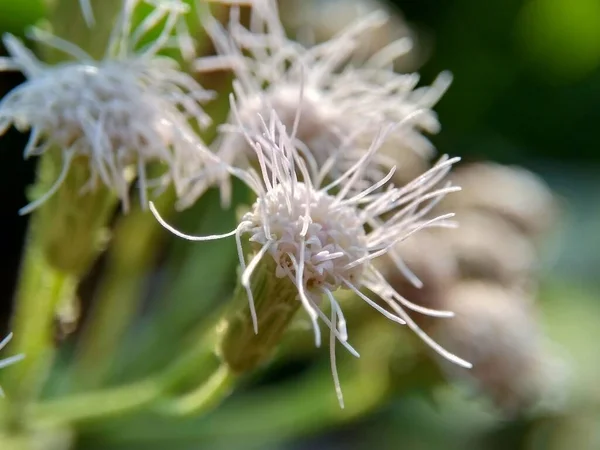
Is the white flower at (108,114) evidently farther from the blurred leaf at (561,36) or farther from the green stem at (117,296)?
the blurred leaf at (561,36)

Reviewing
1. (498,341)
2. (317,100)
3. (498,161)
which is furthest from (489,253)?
(498,161)

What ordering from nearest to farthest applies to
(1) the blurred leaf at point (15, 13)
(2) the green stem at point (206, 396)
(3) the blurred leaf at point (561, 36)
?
(2) the green stem at point (206, 396) < (1) the blurred leaf at point (15, 13) < (3) the blurred leaf at point (561, 36)

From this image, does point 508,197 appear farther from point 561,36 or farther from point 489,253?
point 561,36

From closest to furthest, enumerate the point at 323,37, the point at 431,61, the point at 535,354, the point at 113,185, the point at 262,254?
1. the point at 262,254
2. the point at 113,185
3. the point at 535,354
4. the point at 323,37
5. the point at 431,61

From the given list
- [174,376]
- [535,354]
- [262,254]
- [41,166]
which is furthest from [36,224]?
[535,354]

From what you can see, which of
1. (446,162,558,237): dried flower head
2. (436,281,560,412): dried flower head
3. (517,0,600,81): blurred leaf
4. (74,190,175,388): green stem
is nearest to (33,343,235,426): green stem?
(74,190,175,388): green stem

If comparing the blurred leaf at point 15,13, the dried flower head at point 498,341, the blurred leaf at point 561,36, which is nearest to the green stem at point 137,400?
the dried flower head at point 498,341

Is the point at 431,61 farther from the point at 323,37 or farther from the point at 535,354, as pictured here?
the point at 535,354
